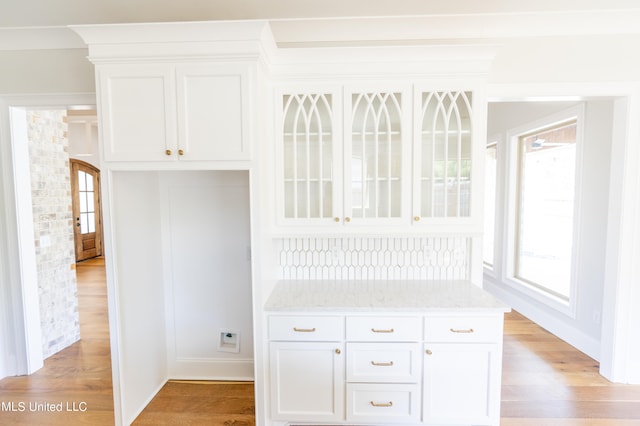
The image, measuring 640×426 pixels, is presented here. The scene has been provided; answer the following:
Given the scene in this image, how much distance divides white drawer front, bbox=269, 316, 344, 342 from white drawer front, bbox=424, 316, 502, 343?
54 centimetres

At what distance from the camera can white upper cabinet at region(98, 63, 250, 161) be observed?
5.84 feet

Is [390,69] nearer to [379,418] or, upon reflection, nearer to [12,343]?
[379,418]

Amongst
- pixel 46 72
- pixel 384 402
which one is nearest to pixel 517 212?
pixel 384 402

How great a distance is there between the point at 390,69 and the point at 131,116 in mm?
1612

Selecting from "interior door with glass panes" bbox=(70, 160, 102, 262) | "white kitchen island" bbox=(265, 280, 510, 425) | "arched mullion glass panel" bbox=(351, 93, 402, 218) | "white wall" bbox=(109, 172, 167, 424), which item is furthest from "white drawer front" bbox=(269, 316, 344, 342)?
"interior door with glass panes" bbox=(70, 160, 102, 262)

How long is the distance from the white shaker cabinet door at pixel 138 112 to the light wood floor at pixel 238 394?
5.81 feet

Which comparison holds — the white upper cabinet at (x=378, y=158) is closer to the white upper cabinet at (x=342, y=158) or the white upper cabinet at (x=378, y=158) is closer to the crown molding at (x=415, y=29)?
the white upper cabinet at (x=342, y=158)

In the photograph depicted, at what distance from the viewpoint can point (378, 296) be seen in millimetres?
2055

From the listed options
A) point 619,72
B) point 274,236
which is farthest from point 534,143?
point 274,236

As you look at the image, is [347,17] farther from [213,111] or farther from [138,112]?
[138,112]

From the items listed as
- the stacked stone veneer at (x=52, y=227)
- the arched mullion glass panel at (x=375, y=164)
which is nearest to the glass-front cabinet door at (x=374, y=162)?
the arched mullion glass panel at (x=375, y=164)

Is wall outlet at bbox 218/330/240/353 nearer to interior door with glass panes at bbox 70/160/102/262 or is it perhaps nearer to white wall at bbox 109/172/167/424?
white wall at bbox 109/172/167/424

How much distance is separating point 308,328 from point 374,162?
Answer: 115cm
